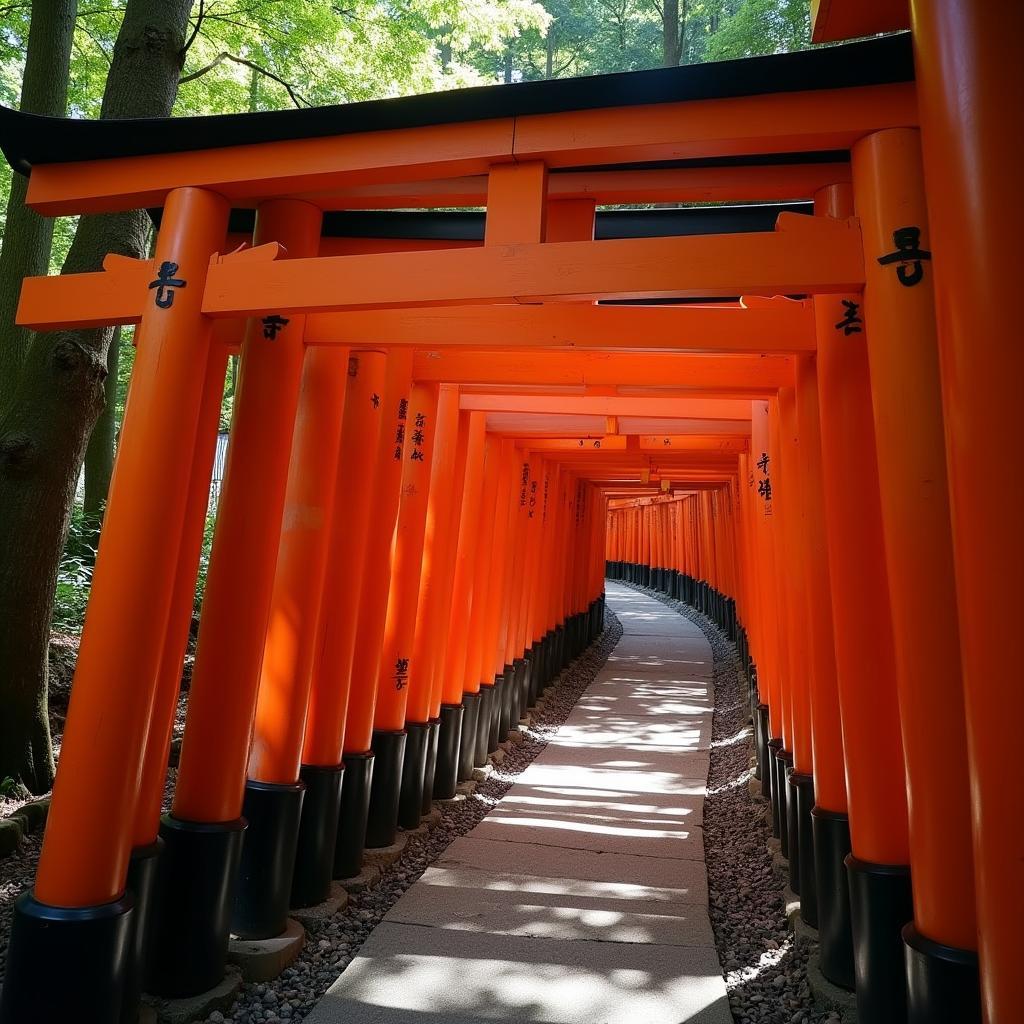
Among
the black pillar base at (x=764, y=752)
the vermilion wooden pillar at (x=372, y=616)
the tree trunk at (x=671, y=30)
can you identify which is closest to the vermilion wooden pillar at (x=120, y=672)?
the vermilion wooden pillar at (x=372, y=616)

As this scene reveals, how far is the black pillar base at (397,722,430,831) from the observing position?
539 centimetres

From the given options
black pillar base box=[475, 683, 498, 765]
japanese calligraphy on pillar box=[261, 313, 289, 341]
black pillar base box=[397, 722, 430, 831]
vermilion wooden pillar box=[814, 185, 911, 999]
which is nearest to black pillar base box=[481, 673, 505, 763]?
black pillar base box=[475, 683, 498, 765]

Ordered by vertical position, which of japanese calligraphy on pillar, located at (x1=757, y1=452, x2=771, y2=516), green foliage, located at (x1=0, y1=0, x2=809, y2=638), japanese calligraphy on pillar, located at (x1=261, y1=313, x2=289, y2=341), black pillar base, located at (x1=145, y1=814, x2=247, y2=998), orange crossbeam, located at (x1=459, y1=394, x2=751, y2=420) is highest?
green foliage, located at (x1=0, y1=0, x2=809, y2=638)

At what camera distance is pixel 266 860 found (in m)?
3.57

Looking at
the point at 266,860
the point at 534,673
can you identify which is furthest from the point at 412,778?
the point at 534,673

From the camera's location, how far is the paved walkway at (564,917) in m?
3.15

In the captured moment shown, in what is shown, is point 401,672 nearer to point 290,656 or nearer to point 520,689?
point 290,656

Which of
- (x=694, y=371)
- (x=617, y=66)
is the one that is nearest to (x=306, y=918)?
(x=694, y=371)

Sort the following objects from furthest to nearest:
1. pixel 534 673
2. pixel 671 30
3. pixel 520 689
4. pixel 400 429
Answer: pixel 671 30
pixel 534 673
pixel 520 689
pixel 400 429

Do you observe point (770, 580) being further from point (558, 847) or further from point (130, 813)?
point (130, 813)

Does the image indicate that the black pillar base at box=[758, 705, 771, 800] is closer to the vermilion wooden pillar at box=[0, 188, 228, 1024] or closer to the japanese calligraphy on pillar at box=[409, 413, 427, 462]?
the japanese calligraphy on pillar at box=[409, 413, 427, 462]

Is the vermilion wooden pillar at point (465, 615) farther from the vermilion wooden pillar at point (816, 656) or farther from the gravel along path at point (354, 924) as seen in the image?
the vermilion wooden pillar at point (816, 656)

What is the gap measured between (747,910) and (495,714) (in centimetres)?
377

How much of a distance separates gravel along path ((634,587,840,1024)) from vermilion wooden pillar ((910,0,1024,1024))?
66.3 inches
